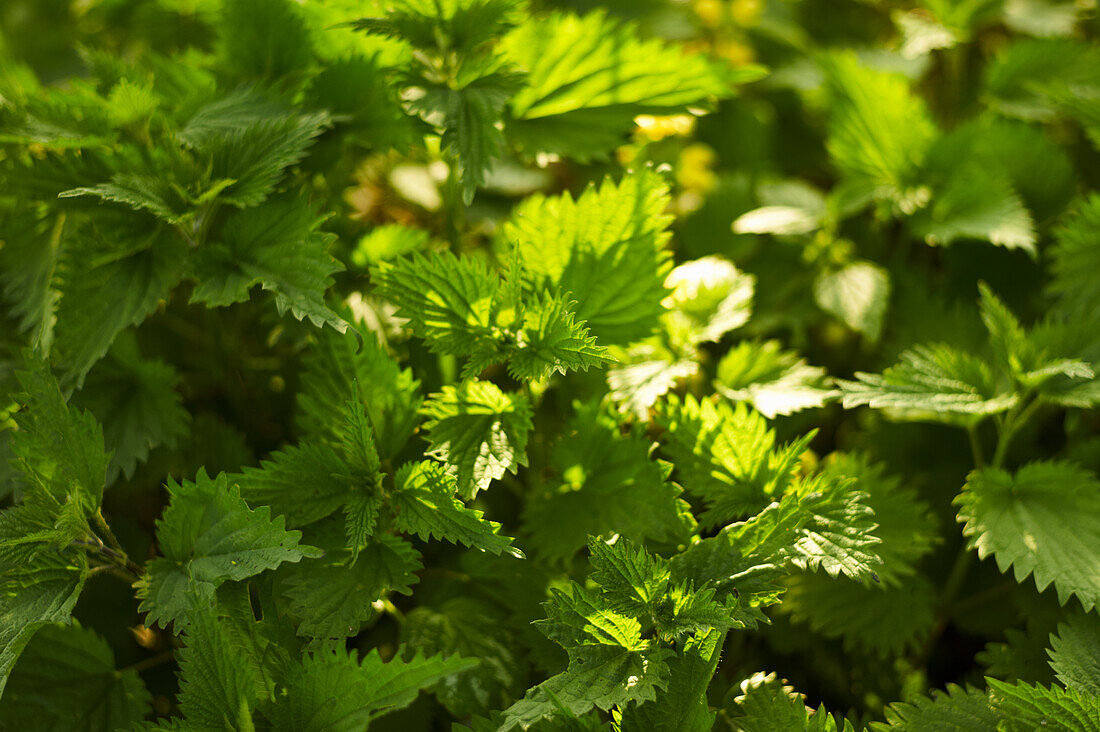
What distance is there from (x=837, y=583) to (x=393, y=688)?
2.16 feet

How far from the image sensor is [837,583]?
1.11 meters

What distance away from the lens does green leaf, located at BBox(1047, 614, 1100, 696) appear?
2.85ft

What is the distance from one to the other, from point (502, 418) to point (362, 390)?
0.18 m

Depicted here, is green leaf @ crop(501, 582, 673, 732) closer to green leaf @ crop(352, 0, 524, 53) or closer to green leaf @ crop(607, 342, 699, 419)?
green leaf @ crop(607, 342, 699, 419)

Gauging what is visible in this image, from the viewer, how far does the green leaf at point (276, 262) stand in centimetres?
89

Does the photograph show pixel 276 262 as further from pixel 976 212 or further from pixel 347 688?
pixel 976 212

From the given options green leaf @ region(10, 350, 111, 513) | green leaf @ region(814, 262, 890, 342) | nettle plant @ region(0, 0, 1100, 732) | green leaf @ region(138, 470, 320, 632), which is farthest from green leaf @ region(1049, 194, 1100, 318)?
green leaf @ region(10, 350, 111, 513)

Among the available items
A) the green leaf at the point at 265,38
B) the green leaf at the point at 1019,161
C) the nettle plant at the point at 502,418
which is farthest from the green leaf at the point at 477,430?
the green leaf at the point at 1019,161

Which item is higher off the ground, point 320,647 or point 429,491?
point 429,491

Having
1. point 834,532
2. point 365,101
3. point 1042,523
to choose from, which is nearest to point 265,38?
point 365,101

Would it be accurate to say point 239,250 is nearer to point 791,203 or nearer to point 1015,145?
point 791,203

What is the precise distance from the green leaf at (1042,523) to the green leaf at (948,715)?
5.9 inches

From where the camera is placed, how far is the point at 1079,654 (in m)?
0.91

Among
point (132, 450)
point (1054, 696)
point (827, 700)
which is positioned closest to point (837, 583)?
point (827, 700)
